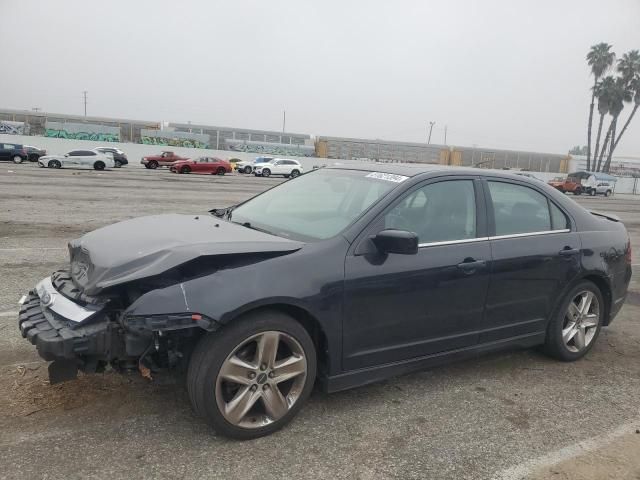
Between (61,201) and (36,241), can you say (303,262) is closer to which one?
(36,241)

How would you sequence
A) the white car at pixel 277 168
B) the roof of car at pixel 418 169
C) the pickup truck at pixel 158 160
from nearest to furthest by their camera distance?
the roof of car at pixel 418 169 → the pickup truck at pixel 158 160 → the white car at pixel 277 168

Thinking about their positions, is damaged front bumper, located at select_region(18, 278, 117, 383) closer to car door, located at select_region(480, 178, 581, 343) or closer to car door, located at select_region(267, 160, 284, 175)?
car door, located at select_region(480, 178, 581, 343)

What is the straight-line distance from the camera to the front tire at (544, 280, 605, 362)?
4312 mm

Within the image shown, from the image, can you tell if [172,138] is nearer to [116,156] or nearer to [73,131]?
[73,131]

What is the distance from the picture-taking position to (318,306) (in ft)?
10.0

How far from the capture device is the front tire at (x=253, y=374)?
111 inches

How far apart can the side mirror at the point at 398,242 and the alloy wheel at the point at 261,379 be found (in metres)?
0.80

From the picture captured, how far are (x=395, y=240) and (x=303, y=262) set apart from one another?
0.58m

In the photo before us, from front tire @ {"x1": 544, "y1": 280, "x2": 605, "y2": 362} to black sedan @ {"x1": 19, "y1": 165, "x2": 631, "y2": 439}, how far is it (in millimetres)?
17

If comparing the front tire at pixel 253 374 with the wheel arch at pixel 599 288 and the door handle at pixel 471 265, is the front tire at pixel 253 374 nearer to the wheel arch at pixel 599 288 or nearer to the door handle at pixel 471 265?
the door handle at pixel 471 265

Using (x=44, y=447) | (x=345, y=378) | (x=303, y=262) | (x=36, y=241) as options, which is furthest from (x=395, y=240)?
(x=36, y=241)

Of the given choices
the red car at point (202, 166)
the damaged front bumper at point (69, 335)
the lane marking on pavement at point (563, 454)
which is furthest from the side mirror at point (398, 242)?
the red car at point (202, 166)

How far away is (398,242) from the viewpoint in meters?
3.15

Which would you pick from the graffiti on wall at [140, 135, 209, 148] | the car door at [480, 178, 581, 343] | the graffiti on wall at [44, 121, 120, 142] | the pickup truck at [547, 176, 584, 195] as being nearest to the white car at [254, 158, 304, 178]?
the graffiti on wall at [140, 135, 209, 148]
